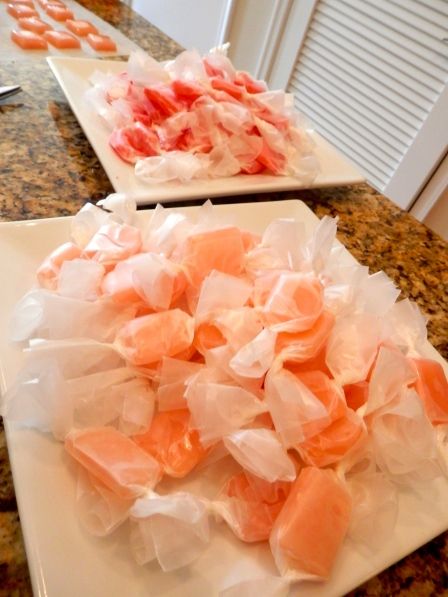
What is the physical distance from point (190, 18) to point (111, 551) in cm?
278

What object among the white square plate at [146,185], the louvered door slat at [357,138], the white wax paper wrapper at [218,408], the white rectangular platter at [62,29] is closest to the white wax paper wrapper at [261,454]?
the white wax paper wrapper at [218,408]

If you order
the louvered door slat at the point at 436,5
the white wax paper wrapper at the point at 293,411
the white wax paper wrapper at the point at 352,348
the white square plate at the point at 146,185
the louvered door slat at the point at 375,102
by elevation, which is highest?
the louvered door slat at the point at 436,5

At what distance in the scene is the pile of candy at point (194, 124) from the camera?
2.24ft

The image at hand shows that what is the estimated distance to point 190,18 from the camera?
2406mm

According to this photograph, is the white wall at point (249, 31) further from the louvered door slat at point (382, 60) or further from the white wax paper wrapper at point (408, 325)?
the white wax paper wrapper at point (408, 325)

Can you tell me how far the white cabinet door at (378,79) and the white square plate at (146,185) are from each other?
91cm

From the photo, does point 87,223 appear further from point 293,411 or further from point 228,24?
A: point 228,24

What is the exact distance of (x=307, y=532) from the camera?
29 centimetres

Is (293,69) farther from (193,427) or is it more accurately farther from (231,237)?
(193,427)

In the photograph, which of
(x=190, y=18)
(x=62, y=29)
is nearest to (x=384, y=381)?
(x=62, y=29)

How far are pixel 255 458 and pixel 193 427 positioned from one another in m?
0.06

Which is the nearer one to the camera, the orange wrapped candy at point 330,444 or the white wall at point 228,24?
the orange wrapped candy at point 330,444

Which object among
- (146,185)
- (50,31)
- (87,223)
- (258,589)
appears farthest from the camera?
(50,31)

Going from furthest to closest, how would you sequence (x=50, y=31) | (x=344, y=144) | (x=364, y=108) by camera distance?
1. (x=344, y=144)
2. (x=364, y=108)
3. (x=50, y=31)
